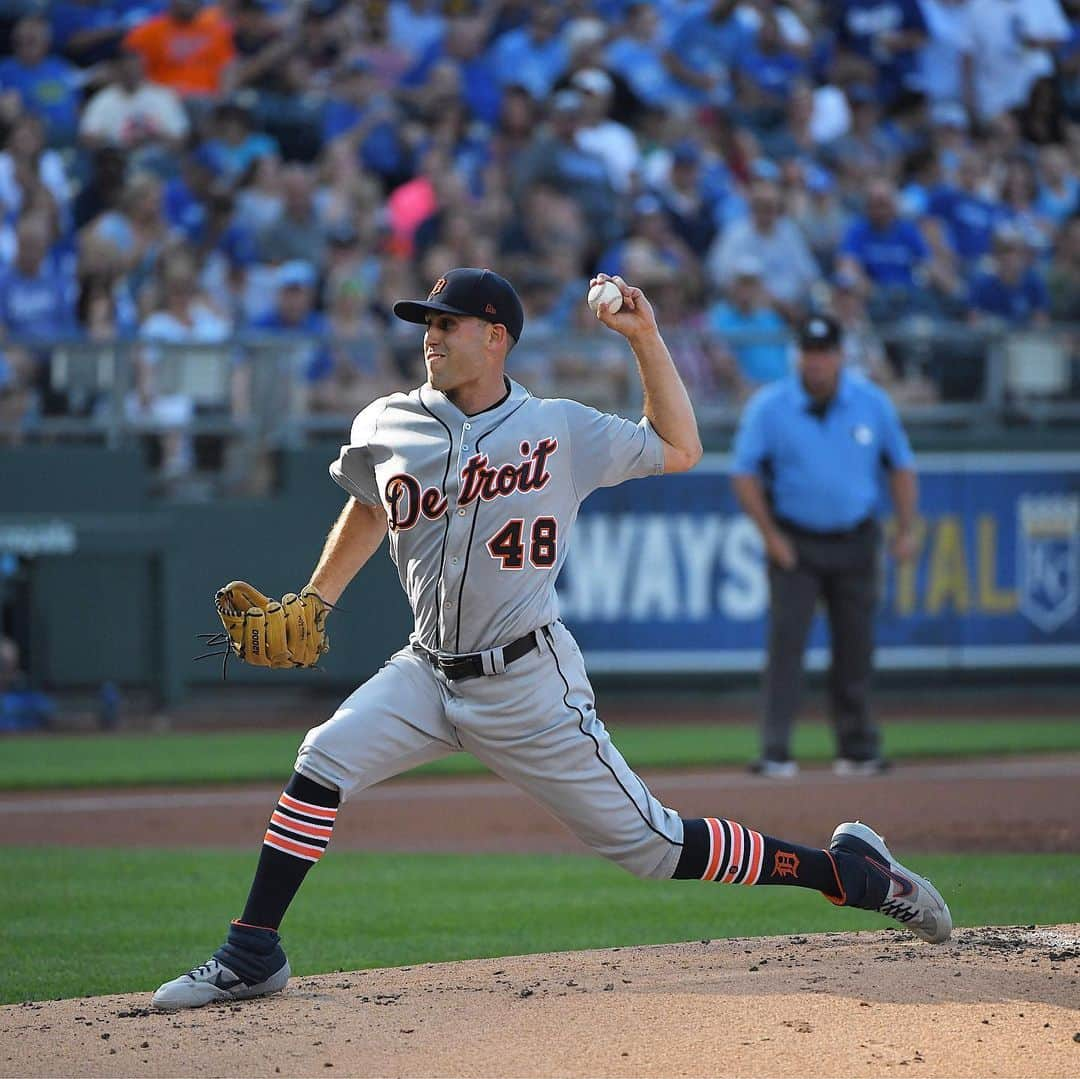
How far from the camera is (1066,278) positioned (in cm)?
1480

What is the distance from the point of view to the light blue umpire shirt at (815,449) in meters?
9.71

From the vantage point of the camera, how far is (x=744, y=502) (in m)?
9.66

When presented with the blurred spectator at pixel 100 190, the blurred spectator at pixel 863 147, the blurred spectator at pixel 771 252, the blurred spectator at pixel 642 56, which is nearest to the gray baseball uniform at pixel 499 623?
the blurred spectator at pixel 100 190

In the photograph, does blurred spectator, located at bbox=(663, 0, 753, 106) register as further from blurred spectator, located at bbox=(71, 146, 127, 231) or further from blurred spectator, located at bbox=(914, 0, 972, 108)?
blurred spectator, located at bbox=(71, 146, 127, 231)

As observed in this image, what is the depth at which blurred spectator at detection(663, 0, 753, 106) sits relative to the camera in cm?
1630

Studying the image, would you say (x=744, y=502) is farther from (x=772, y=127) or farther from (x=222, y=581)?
(x=772, y=127)

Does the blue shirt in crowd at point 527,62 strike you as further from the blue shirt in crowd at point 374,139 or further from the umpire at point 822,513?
the umpire at point 822,513

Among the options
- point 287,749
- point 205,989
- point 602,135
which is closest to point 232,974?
point 205,989

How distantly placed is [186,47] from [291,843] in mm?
11317

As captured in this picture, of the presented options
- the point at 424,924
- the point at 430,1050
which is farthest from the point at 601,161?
the point at 430,1050

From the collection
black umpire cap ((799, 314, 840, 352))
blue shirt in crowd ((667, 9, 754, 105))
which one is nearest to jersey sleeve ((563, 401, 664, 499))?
black umpire cap ((799, 314, 840, 352))

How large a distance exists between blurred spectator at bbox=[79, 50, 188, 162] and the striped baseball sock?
33.1 feet

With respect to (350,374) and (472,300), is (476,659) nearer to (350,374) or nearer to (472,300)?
(472,300)

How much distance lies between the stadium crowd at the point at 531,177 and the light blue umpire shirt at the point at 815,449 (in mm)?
2815
